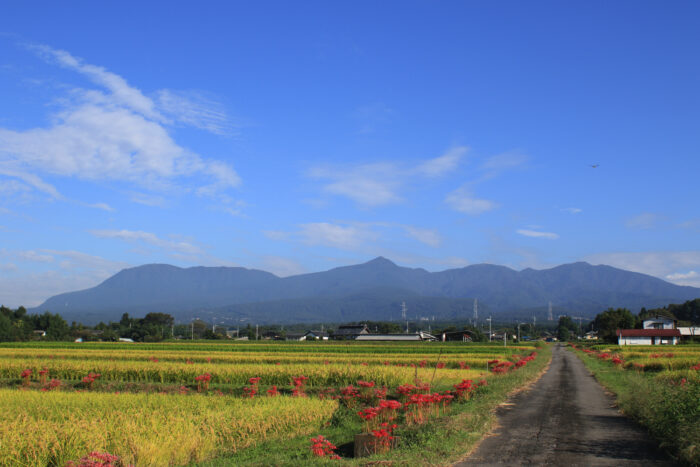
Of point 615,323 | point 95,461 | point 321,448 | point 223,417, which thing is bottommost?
point 615,323

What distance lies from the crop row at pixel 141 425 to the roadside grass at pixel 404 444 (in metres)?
0.49

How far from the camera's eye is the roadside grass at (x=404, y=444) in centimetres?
1060

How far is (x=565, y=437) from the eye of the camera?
13164 millimetres

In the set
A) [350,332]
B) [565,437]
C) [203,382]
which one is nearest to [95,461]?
[565,437]

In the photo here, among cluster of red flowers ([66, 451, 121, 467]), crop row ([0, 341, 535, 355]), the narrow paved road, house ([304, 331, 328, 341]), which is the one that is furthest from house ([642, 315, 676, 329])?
cluster of red flowers ([66, 451, 121, 467])

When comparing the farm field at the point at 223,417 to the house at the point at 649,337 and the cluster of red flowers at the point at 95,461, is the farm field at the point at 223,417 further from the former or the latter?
the house at the point at 649,337

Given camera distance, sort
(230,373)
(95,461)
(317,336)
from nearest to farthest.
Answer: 1. (95,461)
2. (230,373)
3. (317,336)

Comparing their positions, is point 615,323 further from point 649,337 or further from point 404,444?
point 404,444

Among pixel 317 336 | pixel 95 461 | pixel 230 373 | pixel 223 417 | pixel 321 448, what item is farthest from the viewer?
pixel 317 336

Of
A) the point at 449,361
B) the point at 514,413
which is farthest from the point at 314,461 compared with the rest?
the point at 449,361

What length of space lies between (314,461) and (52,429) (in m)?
5.45

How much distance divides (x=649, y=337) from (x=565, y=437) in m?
90.6

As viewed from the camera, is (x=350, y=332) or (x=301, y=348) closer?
(x=301, y=348)

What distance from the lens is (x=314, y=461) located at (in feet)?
34.4
